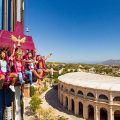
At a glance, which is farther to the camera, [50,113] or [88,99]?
[88,99]

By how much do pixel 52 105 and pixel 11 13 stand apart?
60.8 metres

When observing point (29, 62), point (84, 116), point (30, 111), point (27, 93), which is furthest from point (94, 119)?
point (29, 62)

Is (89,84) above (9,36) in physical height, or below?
below

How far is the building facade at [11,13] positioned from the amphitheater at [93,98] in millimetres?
44004

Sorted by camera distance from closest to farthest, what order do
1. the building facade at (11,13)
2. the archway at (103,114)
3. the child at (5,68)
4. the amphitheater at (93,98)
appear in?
1. the child at (5,68)
2. the building facade at (11,13)
3. the amphitheater at (93,98)
4. the archway at (103,114)

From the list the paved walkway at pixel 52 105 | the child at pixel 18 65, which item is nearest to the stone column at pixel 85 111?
Answer: the paved walkway at pixel 52 105

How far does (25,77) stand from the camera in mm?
14703

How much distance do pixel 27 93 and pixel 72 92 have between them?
17529 mm

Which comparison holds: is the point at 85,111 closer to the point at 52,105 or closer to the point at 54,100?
the point at 52,105

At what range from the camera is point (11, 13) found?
14523mm

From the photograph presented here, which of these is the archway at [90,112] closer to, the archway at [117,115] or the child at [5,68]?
the archway at [117,115]

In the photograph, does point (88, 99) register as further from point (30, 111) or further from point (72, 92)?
point (30, 111)

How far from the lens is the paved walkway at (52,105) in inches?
2409

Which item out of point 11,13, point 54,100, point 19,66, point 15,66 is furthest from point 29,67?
point 54,100
